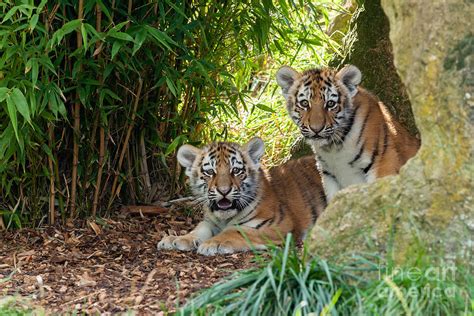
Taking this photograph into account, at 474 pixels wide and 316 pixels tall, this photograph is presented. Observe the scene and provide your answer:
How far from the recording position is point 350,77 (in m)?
6.59

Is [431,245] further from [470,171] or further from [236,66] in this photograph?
[236,66]

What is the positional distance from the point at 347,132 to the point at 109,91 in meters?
1.58

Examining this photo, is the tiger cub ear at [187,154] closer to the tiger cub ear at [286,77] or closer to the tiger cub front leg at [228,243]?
the tiger cub front leg at [228,243]

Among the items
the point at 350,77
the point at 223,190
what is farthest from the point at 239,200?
the point at 350,77

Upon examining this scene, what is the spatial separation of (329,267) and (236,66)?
3795 mm

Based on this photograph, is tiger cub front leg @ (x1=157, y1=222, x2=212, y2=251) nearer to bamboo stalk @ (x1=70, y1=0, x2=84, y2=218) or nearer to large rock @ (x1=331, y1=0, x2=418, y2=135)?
bamboo stalk @ (x1=70, y1=0, x2=84, y2=218)

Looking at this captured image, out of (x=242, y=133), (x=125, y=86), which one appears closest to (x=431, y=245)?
(x=125, y=86)

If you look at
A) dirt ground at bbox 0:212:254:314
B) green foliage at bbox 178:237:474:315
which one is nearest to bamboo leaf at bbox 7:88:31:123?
dirt ground at bbox 0:212:254:314

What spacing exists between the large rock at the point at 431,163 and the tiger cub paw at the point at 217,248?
180cm

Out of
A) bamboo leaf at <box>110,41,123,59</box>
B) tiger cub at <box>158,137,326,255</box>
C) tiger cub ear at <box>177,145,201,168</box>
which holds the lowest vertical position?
tiger cub at <box>158,137,326,255</box>

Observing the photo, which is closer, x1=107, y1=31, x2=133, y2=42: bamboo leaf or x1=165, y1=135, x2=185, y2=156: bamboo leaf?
x1=107, y1=31, x2=133, y2=42: bamboo leaf

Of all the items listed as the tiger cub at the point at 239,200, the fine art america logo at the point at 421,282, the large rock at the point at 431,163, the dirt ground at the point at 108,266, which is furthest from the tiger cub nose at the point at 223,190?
the fine art america logo at the point at 421,282

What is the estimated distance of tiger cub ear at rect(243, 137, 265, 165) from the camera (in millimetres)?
6695

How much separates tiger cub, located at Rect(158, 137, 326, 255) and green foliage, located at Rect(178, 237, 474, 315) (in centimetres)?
206
